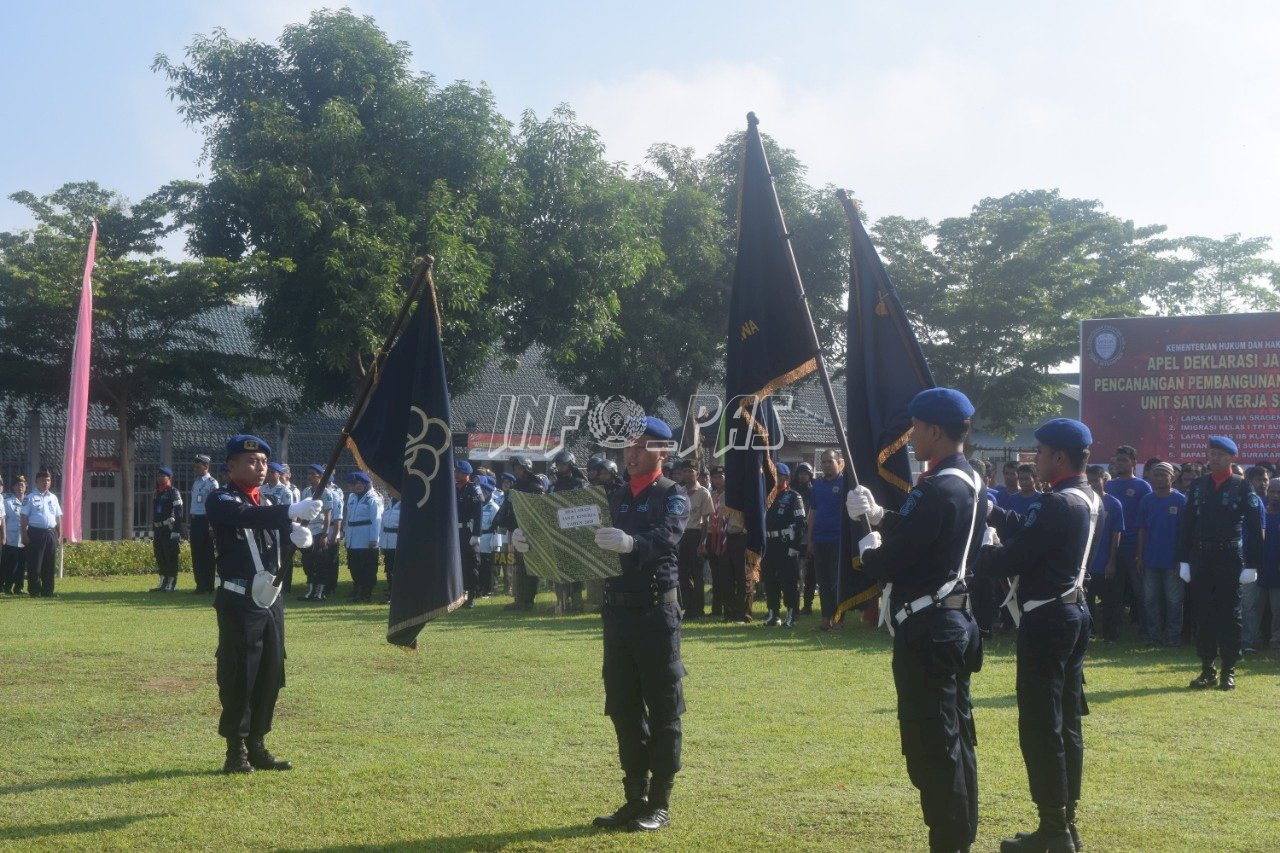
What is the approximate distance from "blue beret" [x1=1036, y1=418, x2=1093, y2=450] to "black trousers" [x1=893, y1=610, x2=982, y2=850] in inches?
47.2

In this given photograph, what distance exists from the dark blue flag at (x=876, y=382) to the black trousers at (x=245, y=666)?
139 inches

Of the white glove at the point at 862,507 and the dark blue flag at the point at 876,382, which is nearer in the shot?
the white glove at the point at 862,507

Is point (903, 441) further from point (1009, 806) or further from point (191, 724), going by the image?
point (191, 724)

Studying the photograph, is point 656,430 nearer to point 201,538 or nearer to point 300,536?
point 300,536

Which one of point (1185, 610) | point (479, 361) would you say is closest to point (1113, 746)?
point (1185, 610)

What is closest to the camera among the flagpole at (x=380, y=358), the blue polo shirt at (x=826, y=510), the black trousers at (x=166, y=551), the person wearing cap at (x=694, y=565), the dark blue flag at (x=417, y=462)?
the flagpole at (x=380, y=358)

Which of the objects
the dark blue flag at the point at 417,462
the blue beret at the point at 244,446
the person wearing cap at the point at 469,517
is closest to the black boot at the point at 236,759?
the dark blue flag at the point at 417,462

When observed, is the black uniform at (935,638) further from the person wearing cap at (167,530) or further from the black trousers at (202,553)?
the person wearing cap at (167,530)

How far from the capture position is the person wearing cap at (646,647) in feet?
21.9

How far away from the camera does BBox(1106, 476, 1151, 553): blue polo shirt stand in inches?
561

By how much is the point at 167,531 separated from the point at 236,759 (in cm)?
1521

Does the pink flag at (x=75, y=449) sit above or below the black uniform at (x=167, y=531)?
above

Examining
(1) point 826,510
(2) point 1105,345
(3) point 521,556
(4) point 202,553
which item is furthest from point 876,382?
(4) point 202,553

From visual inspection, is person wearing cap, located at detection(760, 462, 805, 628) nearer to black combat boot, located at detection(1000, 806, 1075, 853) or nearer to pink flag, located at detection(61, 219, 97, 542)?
black combat boot, located at detection(1000, 806, 1075, 853)
